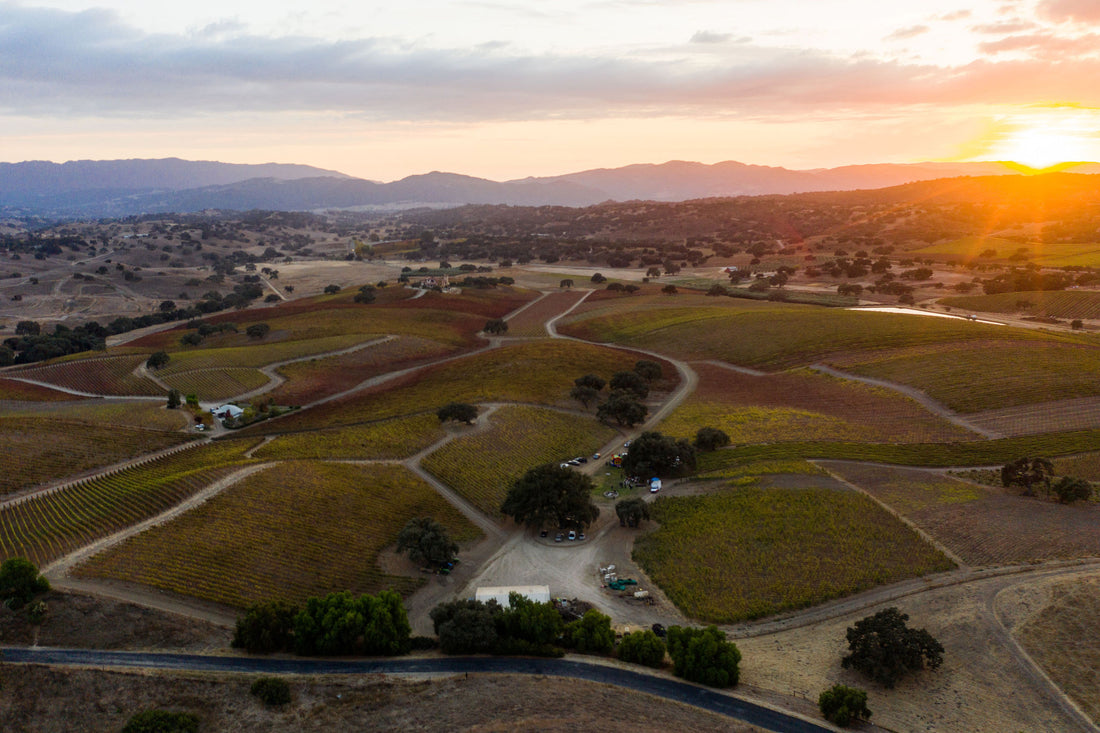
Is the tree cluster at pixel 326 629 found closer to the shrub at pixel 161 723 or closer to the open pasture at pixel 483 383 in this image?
the shrub at pixel 161 723

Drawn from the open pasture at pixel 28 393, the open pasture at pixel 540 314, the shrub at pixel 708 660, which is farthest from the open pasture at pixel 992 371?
the open pasture at pixel 28 393

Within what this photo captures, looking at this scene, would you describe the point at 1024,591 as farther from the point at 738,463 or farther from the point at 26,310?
the point at 26,310

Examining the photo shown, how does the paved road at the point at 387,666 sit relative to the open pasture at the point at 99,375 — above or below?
below

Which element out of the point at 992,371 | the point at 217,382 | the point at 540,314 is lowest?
the point at 217,382

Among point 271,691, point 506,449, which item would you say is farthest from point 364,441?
point 271,691

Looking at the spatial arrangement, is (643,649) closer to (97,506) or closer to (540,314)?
Result: (97,506)

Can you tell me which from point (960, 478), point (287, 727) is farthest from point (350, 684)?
point (960, 478)
